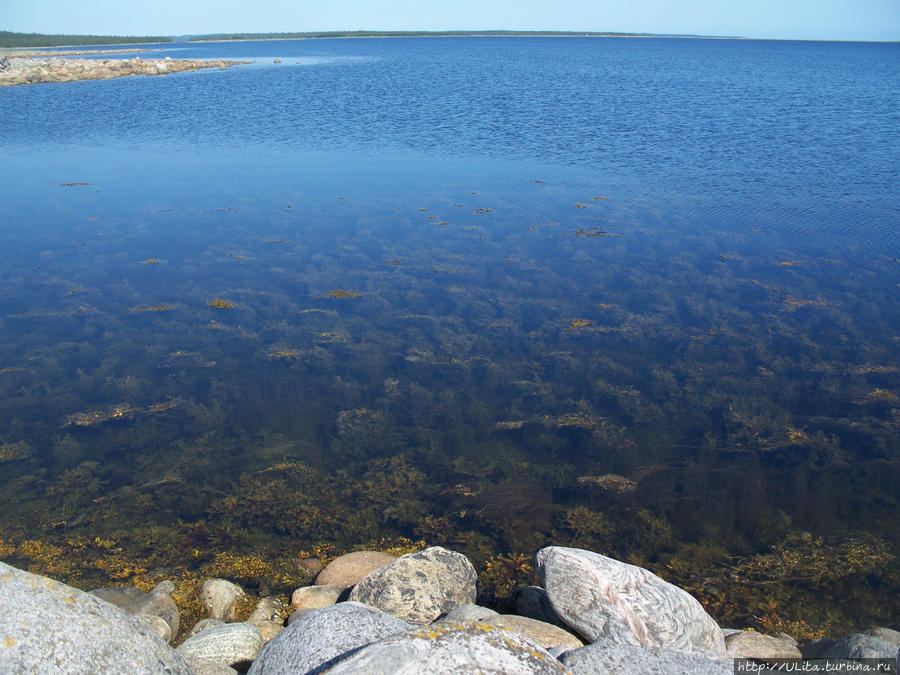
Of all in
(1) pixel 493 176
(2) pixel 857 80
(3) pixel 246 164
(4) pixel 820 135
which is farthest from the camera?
(2) pixel 857 80

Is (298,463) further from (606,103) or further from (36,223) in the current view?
(606,103)

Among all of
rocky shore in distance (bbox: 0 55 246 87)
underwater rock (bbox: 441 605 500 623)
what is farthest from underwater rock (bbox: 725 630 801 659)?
rocky shore in distance (bbox: 0 55 246 87)

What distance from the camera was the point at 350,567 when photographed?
758cm

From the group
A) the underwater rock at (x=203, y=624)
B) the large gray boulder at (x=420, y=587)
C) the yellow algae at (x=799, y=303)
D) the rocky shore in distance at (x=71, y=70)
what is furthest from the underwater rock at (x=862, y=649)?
the rocky shore in distance at (x=71, y=70)

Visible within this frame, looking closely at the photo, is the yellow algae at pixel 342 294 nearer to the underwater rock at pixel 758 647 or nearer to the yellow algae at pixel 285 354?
the yellow algae at pixel 285 354

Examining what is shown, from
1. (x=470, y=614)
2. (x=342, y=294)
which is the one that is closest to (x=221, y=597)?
(x=470, y=614)

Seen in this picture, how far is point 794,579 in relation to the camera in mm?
7590

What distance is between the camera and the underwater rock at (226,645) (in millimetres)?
5602

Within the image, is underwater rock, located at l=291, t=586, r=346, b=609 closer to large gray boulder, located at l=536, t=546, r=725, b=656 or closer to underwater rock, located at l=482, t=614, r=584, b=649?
underwater rock, located at l=482, t=614, r=584, b=649

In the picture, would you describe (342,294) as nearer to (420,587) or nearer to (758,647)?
(420,587)

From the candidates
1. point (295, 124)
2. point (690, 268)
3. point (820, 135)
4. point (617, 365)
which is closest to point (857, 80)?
point (820, 135)

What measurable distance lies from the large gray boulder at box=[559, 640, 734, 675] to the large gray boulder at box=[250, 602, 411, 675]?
4.12 feet

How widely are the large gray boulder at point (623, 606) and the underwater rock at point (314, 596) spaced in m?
2.47

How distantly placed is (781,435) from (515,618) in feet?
21.4
